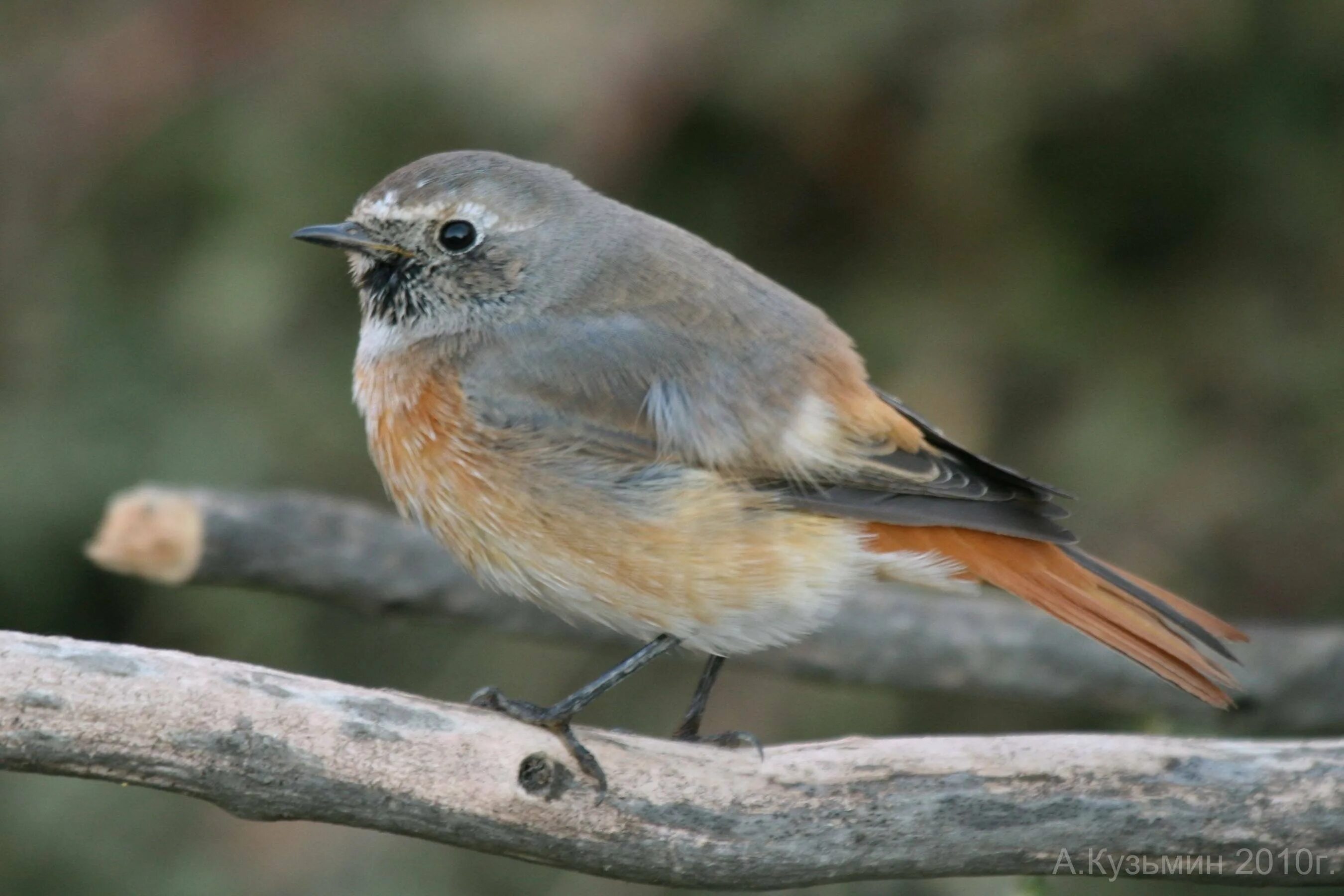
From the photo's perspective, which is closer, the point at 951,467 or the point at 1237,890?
the point at 951,467

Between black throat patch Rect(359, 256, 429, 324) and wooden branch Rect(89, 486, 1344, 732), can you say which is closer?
black throat patch Rect(359, 256, 429, 324)

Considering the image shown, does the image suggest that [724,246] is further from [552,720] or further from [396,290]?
[552,720]

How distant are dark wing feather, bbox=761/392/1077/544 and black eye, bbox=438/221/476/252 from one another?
104cm

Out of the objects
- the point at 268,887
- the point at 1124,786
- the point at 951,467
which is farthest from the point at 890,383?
the point at 268,887

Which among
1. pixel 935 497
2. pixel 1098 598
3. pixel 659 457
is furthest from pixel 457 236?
pixel 1098 598

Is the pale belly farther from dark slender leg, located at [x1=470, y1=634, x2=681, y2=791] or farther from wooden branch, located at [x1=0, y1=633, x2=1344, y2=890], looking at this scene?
wooden branch, located at [x1=0, y1=633, x2=1344, y2=890]

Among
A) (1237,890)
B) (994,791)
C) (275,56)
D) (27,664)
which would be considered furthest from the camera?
(275,56)

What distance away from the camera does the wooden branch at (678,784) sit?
2.74 metres

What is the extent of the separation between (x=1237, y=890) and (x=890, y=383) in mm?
2019

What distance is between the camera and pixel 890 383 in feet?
17.6

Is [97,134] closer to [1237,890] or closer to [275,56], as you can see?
[275,56]

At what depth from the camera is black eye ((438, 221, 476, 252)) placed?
3889mm

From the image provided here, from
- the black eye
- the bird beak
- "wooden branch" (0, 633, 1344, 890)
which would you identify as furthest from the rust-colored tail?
the bird beak

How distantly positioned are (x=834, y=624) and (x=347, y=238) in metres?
1.81
